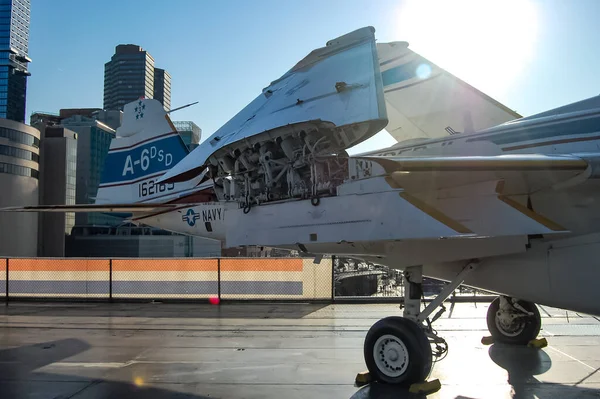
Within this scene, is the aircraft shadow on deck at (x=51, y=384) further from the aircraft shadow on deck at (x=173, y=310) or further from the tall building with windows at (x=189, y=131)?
the tall building with windows at (x=189, y=131)

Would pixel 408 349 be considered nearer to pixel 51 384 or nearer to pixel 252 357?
pixel 252 357

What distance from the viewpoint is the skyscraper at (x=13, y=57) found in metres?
138

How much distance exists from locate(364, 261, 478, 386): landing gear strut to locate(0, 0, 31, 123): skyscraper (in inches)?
6265

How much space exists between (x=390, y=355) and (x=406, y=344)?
1.00 ft

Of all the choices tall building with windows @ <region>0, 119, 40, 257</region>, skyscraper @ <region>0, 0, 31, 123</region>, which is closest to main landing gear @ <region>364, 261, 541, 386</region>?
tall building with windows @ <region>0, 119, 40, 257</region>

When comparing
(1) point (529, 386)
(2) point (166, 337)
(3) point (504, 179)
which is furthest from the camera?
(2) point (166, 337)

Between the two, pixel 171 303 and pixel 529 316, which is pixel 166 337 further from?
pixel 529 316

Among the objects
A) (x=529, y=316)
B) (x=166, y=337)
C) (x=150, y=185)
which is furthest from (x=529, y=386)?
(x=150, y=185)

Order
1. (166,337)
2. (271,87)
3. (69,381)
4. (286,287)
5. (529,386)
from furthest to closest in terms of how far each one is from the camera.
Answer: (286,287) < (166,337) < (271,87) < (69,381) < (529,386)

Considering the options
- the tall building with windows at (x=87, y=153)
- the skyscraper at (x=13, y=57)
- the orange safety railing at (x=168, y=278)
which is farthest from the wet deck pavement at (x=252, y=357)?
the skyscraper at (x=13, y=57)

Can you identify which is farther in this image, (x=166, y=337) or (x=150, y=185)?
(x=150, y=185)

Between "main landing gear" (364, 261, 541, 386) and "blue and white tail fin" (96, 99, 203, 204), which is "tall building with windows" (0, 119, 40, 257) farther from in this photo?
"main landing gear" (364, 261, 541, 386)

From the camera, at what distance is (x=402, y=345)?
592 cm

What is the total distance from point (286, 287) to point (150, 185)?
5302mm
